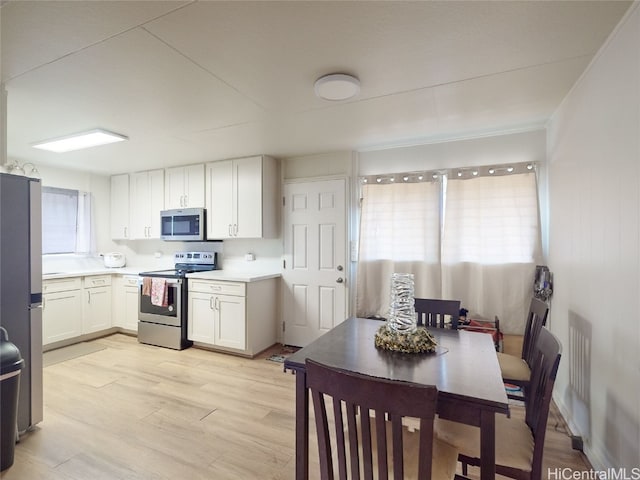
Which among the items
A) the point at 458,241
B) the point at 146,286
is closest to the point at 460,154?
the point at 458,241

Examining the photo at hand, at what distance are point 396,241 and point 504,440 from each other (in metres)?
2.25

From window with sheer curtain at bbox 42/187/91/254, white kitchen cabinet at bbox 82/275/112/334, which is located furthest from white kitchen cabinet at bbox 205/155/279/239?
window with sheer curtain at bbox 42/187/91/254

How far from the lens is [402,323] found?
5.50ft

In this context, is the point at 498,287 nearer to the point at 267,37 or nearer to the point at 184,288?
the point at 267,37

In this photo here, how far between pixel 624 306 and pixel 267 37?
2.22 m

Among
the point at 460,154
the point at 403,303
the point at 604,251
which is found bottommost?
the point at 403,303

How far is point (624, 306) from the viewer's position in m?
1.55

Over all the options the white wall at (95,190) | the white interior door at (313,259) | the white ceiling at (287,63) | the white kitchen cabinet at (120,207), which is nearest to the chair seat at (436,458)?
the white ceiling at (287,63)

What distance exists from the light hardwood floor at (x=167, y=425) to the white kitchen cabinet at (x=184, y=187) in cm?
205

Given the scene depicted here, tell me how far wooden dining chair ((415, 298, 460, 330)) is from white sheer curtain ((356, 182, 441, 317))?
104 centimetres

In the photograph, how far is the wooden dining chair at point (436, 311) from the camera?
87.6 inches

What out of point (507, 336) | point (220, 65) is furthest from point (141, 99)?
point (507, 336)

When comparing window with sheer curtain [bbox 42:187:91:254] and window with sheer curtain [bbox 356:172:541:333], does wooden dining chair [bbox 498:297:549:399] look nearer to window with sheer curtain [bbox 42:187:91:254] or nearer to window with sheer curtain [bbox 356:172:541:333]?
window with sheer curtain [bbox 356:172:541:333]

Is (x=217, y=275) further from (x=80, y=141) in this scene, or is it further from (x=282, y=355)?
(x=80, y=141)
